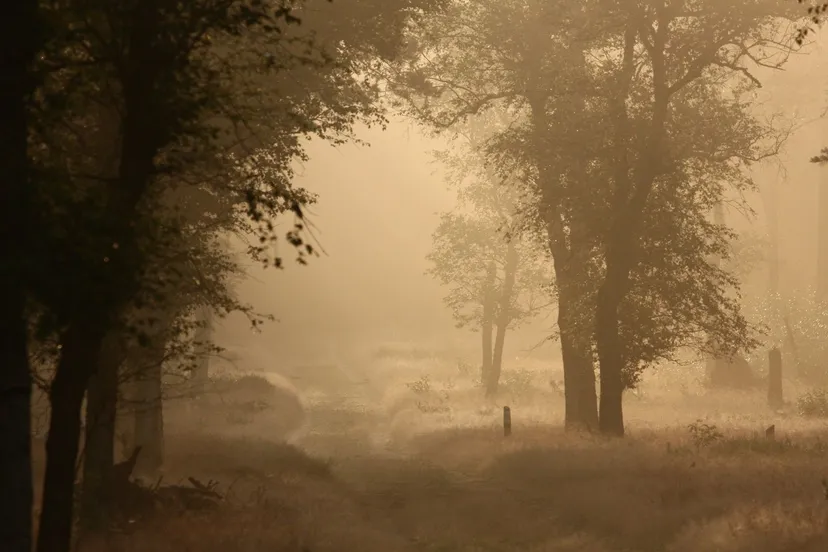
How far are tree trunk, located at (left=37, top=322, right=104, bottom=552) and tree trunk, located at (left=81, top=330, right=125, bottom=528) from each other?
463 cm

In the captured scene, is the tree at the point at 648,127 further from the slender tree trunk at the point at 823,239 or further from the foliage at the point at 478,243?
the slender tree trunk at the point at 823,239

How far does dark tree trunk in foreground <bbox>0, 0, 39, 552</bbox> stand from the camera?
770 cm

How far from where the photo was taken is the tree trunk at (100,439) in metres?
14.1

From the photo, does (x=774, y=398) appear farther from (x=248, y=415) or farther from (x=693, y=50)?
(x=248, y=415)

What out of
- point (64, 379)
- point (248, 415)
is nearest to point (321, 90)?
point (64, 379)

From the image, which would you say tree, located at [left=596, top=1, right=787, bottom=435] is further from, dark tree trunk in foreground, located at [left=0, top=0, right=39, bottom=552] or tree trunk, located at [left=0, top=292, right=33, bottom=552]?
tree trunk, located at [left=0, top=292, right=33, bottom=552]

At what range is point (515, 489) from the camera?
19.7m

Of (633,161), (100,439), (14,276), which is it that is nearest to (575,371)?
(633,161)

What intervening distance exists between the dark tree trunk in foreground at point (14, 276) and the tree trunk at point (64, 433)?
4.37ft

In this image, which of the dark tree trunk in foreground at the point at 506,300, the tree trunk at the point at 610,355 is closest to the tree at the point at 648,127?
the tree trunk at the point at 610,355

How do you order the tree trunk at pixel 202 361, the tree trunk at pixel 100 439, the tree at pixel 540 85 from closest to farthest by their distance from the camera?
the tree trunk at pixel 100 439 → the tree trunk at pixel 202 361 → the tree at pixel 540 85

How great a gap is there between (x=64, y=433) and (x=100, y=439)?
5.34 metres

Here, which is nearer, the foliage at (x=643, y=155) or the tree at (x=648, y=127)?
the tree at (x=648, y=127)

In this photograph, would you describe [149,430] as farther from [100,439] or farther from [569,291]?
[569,291]
